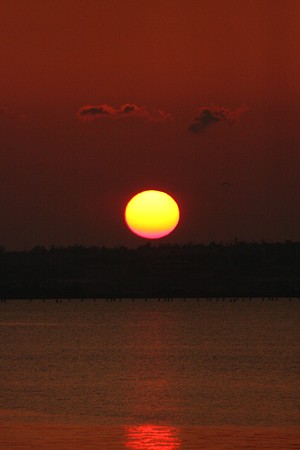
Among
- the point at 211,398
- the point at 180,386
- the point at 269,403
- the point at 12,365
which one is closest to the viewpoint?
the point at 269,403

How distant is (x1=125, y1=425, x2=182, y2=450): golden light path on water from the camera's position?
37.5 metres

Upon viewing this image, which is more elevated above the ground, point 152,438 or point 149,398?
point 149,398

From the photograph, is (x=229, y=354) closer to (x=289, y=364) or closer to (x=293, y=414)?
(x=289, y=364)

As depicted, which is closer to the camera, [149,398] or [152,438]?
[152,438]

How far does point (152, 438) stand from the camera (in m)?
40.7

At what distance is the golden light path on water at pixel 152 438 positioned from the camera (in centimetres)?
3753

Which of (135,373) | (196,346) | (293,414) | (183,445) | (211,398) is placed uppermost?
(196,346)

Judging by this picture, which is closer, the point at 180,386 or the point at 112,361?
the point at 180,386

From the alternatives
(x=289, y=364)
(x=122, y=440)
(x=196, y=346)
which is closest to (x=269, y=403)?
(x=122, y=440)

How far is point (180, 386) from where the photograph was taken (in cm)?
7144

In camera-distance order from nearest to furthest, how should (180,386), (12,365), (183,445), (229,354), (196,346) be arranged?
(183,445), (180,386), (12,365), (229,354), (196,346)

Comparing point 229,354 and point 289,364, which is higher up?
point 229,354

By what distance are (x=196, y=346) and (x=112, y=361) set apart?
3494 cm

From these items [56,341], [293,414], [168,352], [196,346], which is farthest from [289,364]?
[56,341]
